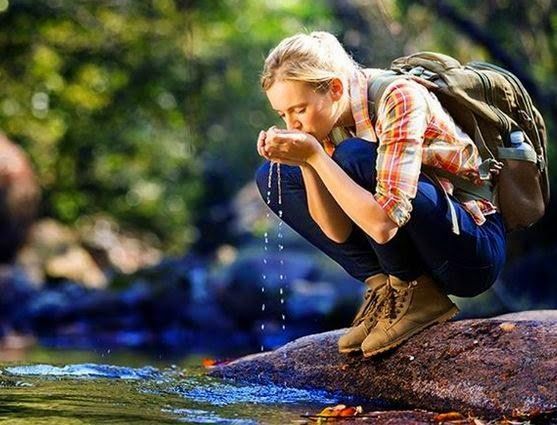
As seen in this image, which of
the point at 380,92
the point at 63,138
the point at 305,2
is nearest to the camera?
the point at 380,92

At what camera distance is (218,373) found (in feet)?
15.4

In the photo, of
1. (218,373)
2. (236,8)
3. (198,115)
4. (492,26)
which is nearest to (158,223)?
(198,115)

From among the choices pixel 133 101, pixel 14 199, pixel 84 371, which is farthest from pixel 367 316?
pixel 133 101

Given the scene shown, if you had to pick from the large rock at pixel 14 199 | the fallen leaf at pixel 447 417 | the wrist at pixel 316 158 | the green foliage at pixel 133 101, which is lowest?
the fallen leaf at pixel 447 417

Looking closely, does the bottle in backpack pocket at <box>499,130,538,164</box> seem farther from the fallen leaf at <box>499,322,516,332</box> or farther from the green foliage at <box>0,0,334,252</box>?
the green foliage at <box>0,0,334,252</box>

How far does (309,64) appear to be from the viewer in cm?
359

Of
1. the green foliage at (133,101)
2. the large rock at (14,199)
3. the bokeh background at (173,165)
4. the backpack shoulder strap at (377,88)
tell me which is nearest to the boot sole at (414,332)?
the backpack shoulder strap at (377,88)

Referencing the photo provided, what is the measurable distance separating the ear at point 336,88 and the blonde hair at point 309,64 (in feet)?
0.04

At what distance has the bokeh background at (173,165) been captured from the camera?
13320 millimetres

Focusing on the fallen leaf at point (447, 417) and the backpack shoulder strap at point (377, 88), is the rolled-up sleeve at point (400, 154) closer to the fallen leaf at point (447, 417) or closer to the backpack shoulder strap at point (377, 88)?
the backpack shoulder strap at point (377, 88)

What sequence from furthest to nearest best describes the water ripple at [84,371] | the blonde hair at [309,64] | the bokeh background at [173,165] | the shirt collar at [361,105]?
the bokeh background at [173,165] < the water ripple at [84,371] < the shirt collar at [361,105] < the blonde hair at [309,64]

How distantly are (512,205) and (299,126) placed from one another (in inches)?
33.7

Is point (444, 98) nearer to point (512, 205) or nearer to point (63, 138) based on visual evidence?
point (512, 205)

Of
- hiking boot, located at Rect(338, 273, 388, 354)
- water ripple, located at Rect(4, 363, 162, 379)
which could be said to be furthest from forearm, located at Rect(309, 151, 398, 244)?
water ripple, located at Rect(4, 363, 162, 379)
